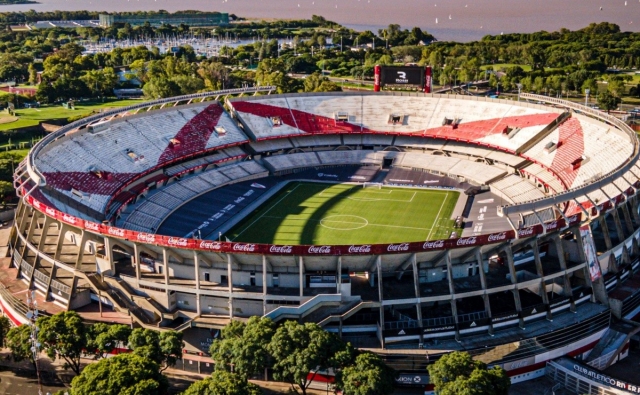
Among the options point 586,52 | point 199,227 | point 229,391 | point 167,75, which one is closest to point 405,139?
point 199,227

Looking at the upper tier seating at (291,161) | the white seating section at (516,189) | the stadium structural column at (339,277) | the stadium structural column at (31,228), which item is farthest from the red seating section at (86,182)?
the white seating section at (516,189)

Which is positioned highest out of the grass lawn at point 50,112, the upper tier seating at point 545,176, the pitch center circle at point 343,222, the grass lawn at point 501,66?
the grass lawn at point 501,66

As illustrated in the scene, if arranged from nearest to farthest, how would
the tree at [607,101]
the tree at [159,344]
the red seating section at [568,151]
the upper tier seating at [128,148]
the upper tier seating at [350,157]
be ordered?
the tree at [159,344], the upper tier seating at [128,148], the red seating section at [568,151], the upper tier seating at [350,157], the tree at [607,101]

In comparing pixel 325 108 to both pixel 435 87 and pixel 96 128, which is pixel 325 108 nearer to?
pixel 96 128

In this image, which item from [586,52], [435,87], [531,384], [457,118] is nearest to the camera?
[531,384]

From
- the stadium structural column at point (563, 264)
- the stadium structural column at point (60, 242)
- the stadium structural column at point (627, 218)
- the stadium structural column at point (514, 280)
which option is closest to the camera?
the stadium structural column at point (514, 280)

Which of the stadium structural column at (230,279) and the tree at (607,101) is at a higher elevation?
the tree at (607,101)

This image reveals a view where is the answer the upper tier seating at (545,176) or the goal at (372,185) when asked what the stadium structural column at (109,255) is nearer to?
the goal at (372,185)

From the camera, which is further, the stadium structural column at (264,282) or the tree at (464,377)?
the stadium structural column at (264,282)
